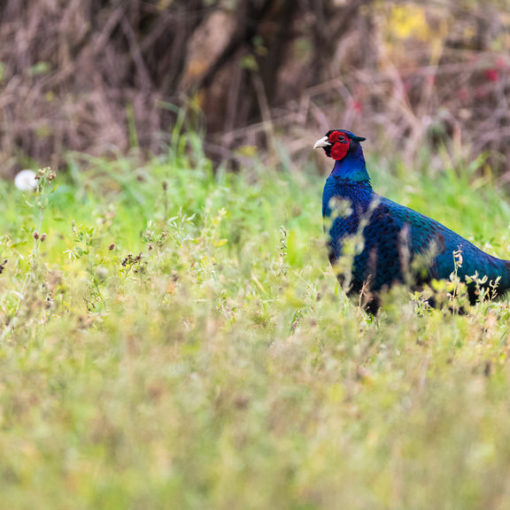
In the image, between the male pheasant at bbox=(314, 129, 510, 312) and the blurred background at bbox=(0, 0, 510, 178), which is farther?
the blurred background at bbox=(0, 0, 510, 178)

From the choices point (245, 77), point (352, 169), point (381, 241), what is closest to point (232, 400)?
point (381, 241)

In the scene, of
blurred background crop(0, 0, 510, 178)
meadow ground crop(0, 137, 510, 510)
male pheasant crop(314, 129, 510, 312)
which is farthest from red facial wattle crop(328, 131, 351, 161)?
blurred background crop(0, 0, 510, 178)

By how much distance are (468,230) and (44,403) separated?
11.9 feet

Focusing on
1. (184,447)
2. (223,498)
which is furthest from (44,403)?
(223,498)

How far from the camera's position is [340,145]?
352 cm

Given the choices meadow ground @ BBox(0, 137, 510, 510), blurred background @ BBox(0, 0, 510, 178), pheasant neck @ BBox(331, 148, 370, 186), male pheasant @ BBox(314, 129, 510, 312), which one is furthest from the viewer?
blurred background @ BBox(0, 0, 510, 178)

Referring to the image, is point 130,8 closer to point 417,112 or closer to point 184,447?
point 417,112

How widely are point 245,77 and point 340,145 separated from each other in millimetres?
4527

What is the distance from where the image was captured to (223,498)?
4.97 feet

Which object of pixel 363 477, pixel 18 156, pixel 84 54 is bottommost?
pixel 363 477

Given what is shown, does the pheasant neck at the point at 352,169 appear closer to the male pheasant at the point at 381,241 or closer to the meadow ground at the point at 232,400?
the male pheasant at the point at 381,241

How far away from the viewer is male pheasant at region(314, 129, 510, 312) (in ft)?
10.6

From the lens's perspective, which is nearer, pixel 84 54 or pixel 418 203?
pixel 418 203

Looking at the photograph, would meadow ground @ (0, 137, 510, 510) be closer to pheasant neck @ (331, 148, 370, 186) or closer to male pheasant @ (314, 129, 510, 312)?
male pheasant @ (314, 129, 510, 312)
